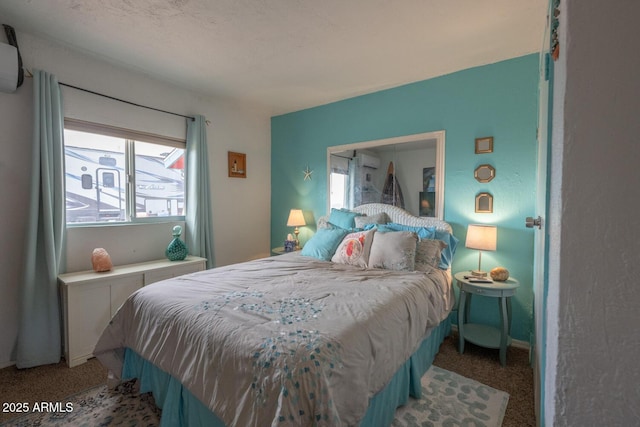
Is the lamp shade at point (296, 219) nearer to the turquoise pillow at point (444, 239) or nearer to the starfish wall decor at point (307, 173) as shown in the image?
the starfish wall decor at point (307, 173)

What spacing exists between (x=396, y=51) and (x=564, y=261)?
2.42 meters

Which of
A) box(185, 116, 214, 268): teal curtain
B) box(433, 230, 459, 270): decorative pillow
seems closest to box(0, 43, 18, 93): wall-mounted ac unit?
box(185, 116, 214, 268): teal curtain

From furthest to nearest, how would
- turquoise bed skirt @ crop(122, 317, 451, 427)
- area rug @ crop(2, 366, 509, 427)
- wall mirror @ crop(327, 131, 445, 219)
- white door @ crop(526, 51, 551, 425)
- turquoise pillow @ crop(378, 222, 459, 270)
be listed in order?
wall mirror @ crop(327, 131, 445, 219)
turquoise pillow @ crop(378, 222, 459, 270)
area rug @ crop(2, 366, 509, 427)
turquoise bed skirt @ crop(122, 317, 451, 427)
white door @ crop(526, 51, 551, 425)

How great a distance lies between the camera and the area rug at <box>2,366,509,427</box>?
1.62 meters

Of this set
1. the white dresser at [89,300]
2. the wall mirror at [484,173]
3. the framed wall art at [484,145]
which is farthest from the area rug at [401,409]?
the framed wall art at [484,145]

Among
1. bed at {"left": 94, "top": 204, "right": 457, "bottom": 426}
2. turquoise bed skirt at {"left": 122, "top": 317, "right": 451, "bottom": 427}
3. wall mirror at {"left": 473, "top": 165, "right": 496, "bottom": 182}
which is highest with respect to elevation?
wall mirror at {"left": 473, "top": 165, "right": 496, "bottom": 182}

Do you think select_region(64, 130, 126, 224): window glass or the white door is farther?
select_region(64, 130, 126, 224): window glass

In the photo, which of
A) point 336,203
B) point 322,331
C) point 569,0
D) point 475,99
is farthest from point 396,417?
point 475,99

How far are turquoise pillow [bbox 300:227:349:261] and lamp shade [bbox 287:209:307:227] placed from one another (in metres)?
0.86

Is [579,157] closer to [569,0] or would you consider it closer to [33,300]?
[569,0]

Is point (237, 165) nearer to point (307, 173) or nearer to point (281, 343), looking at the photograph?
point (307, 173)

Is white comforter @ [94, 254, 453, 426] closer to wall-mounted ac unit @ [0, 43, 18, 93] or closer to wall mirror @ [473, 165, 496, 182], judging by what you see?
wall mirror @ [473, 165, 496, 182]

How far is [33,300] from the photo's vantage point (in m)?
2.19

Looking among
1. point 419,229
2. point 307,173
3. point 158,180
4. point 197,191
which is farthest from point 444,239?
point 158,180
